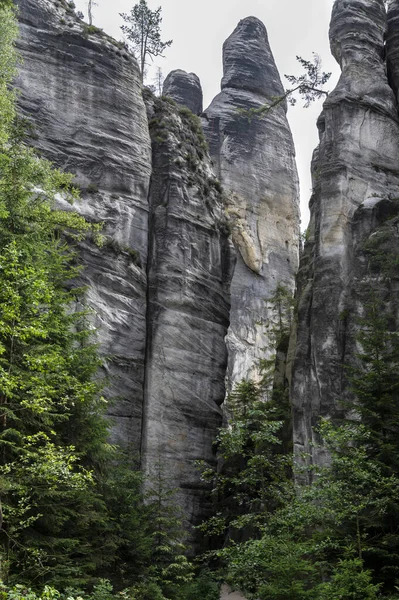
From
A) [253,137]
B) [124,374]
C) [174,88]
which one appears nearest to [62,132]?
[124,374]

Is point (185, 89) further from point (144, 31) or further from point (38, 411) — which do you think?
point (38, 411)

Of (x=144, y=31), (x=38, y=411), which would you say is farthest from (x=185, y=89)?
(x=38, y=411)

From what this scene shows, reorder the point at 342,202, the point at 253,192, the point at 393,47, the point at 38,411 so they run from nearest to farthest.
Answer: the point at 38,411
the point at 342,202
the point at 393,47
the point at 253,192

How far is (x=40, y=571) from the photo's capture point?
457 inches

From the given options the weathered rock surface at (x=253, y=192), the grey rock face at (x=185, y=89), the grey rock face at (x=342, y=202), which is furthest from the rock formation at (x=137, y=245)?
the grey rock face at (x=185, y=89)

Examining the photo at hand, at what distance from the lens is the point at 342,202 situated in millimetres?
27688

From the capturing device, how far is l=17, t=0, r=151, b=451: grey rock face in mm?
25188

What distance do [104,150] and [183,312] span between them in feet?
24.4

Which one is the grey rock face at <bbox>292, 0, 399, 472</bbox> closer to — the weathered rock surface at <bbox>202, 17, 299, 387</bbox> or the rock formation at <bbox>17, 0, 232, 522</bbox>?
the rock formation at <bbox>17, 0, 232, 522</bbox>

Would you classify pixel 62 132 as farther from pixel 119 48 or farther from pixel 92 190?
pixel 119 48

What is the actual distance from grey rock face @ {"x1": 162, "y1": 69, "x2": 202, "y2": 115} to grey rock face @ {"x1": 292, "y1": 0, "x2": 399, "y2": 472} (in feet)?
61.6

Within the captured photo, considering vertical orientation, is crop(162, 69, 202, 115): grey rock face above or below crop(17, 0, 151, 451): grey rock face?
above

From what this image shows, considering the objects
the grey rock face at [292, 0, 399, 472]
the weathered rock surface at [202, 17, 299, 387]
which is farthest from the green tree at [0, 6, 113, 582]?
the weathered rock surface at [202, 17, 299, 387]

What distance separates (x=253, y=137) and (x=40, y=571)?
126 ft
